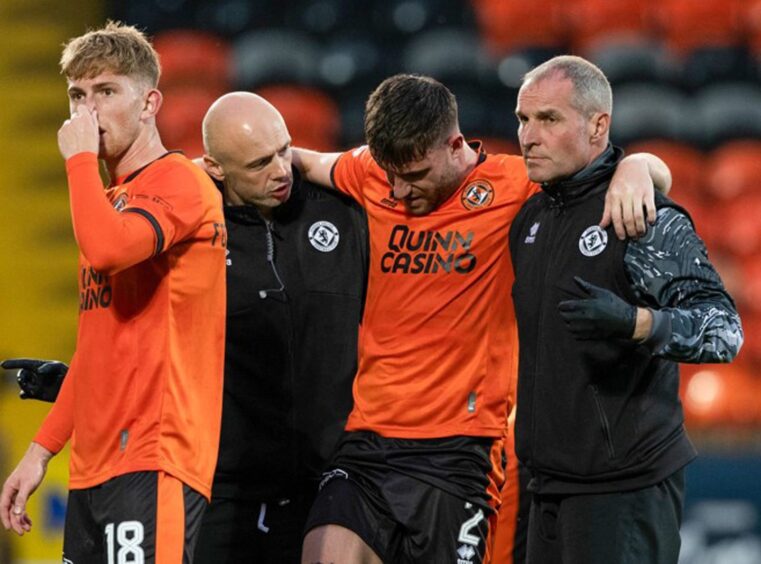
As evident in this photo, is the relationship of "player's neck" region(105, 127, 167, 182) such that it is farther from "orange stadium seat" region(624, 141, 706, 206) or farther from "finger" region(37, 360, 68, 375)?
"orange stadium seat" region(624, 141, 706, 206)

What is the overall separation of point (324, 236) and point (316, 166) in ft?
0.82

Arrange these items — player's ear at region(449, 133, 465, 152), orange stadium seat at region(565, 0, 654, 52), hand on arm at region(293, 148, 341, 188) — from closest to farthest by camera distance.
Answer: player's ear at region(449, 133, 465, 152) < hand on arm at region(293, 148, 341, 188) < orange stadium seat at region(565, 0, 654, 52)

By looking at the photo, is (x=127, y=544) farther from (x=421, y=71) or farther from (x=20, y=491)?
(x=421, y=71)

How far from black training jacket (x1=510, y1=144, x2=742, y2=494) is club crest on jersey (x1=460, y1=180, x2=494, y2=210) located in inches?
10.4

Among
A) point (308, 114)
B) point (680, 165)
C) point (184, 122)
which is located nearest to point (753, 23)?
point (680, 165)

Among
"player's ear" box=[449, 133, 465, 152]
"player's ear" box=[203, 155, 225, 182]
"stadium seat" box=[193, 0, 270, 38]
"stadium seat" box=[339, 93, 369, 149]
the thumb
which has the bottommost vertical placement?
the thumb

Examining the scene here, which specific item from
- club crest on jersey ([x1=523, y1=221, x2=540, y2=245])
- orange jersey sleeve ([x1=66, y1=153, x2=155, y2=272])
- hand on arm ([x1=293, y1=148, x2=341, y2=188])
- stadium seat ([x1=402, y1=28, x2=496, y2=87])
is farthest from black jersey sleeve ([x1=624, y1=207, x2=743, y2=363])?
stadium seat ([x1=402, y1=28, x2=496, y2=87])

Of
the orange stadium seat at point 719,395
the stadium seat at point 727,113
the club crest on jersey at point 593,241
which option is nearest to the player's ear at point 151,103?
the club crest on jersey at point 593,241

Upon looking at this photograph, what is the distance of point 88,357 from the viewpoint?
3.72 meters

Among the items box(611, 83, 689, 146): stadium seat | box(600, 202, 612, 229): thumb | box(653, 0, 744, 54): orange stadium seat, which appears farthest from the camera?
box(653, 0, 744, 54): orange stadium seat

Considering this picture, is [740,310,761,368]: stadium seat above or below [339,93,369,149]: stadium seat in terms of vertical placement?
below

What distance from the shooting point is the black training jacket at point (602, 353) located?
3848 mm

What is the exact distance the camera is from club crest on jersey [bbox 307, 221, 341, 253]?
466 centimetres

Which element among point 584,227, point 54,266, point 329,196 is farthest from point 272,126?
point 54,266
